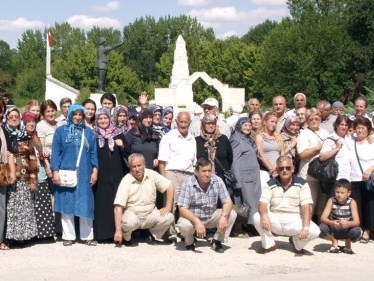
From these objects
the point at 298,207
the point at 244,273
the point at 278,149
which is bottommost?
the point at 244,273

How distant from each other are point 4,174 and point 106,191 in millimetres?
1271

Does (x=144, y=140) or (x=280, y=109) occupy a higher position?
(x=280, y=109)

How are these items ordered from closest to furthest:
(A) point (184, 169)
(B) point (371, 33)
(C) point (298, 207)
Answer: (C) point (298, 207) → (A) point (184, 169) → (B) point (371, 33)

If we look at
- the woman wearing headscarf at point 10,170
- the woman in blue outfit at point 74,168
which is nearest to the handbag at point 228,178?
the woman in blue outfit at point 74,168

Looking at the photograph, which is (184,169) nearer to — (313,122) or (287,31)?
(313,122)

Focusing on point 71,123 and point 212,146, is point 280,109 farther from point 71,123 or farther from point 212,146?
point 71,123

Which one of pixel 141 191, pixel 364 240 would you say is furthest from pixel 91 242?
pixel 364 240

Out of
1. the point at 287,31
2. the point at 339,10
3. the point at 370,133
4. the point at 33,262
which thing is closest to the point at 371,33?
the point at 287,31

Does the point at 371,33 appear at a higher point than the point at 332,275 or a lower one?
higher

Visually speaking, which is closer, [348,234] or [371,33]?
[348,234]

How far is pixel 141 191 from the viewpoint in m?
7.73

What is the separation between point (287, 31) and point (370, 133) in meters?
41.7

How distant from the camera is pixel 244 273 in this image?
6.68 metres

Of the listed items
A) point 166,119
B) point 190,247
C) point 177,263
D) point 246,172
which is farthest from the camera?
point 166,119
